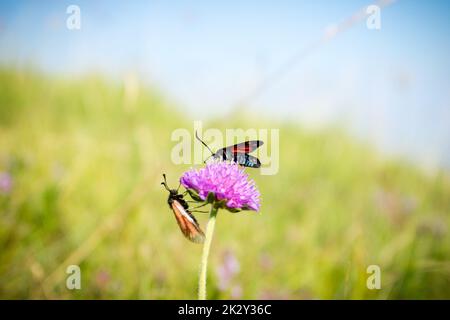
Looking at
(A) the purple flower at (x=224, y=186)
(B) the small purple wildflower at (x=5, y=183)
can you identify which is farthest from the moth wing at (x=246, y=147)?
(B) the small purple wildflower at (x=5, y=183)

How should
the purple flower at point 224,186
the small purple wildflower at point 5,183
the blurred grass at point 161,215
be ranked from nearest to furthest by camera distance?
the purple flower at point 224,186
the blurred grass at point 161,215
the small purple wildflower at point 5,183

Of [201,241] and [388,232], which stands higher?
[201,241]

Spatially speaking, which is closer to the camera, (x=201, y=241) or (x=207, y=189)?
(x=207, y=189)

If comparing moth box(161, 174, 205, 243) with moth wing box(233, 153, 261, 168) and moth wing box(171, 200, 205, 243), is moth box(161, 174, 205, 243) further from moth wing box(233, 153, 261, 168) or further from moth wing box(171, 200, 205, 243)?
moth wing box(233, 153, 261, 168)

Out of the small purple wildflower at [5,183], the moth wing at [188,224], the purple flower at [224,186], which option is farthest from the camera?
the small purple wildflower at [5,183]

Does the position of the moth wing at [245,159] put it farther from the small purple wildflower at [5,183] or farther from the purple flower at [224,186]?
the small purple wildflower at [5,183]
